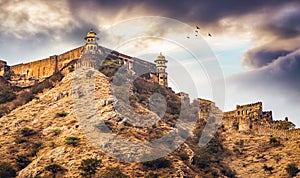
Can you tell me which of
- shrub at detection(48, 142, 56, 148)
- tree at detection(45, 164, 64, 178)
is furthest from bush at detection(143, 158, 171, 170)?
shrub at detection(48, 142, 56, 148)

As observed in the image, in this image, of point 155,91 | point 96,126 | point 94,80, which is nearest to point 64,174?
point 96,126

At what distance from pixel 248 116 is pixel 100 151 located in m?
41.2

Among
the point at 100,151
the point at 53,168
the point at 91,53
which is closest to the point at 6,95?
the point at 91,53

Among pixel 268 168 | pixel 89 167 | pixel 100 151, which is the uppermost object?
pixel 100 151

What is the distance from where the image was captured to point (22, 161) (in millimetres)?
72062

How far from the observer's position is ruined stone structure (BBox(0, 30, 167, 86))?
101062 mm

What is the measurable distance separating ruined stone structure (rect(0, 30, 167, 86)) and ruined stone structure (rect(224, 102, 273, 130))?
800 inches

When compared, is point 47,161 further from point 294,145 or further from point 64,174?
point 294,145

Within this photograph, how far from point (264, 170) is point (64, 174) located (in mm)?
34053

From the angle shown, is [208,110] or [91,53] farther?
[208,110]

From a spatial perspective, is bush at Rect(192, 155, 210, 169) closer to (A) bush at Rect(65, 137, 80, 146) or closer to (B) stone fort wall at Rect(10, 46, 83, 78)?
(A) bush at Rect(65, 137, 80, 146)

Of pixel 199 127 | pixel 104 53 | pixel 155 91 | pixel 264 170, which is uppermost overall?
pixel 104 53

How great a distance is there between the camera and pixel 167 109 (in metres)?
103

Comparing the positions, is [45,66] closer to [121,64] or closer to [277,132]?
[121,64]
